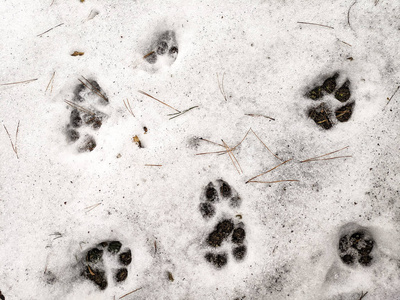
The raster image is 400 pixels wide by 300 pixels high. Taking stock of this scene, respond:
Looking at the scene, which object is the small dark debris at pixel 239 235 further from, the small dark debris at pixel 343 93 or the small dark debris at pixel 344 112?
the small dark debris at pixel 343 93

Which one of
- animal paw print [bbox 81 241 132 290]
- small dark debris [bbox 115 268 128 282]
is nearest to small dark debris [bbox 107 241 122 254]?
animal paw print [bbox 81 241 132 290]

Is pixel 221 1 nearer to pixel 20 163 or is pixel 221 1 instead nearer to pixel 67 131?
pixel 67 131

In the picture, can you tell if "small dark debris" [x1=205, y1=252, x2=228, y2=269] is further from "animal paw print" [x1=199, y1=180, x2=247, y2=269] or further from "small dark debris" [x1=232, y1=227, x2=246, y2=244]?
"small dark debris" [x1=232, y1=227, x2=246, y2=244]

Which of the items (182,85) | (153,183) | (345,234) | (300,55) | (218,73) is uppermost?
(300,55)

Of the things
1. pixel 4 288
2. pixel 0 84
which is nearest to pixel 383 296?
pixel 4 288

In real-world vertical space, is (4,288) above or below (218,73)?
below
